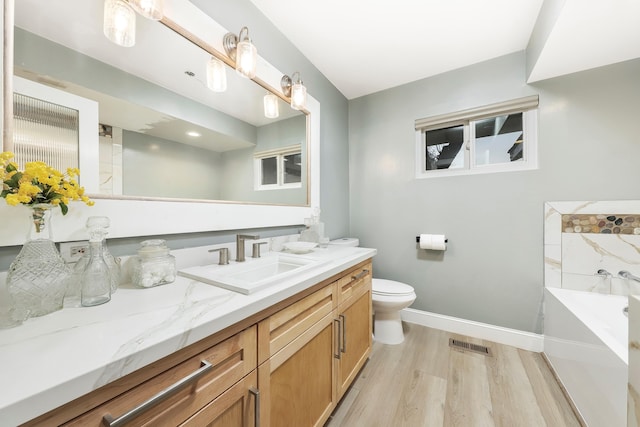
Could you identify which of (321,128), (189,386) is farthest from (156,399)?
(321,128)

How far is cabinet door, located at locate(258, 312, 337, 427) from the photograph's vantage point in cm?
81

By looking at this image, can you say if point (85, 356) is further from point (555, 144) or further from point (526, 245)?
point (555, 144)

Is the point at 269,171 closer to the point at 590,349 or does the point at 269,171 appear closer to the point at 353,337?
the point at 353,337

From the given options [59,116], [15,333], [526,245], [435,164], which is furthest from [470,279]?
[59,116]

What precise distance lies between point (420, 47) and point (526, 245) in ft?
5.75

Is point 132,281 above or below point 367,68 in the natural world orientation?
below

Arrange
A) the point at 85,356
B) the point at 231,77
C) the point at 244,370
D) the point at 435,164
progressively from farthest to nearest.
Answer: the point at 435,164 → the point at 231,77 → the point at 244,370 → the point at 85,356

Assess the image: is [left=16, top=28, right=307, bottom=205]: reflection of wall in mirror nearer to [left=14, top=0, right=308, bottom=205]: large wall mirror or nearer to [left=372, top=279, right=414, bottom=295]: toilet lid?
[left=14, top=0, right=308, bottom=205]: large wall mirror

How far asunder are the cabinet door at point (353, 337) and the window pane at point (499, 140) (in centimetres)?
157

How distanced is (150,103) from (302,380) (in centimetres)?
129

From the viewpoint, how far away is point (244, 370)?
706 millimetres

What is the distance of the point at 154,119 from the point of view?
995mm

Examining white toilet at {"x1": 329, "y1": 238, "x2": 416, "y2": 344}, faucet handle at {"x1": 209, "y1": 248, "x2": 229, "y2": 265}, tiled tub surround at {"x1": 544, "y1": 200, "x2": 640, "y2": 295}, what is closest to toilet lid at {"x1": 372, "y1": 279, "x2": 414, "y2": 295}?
white toilet at {"x1": 329, "y1": 238, "x2": 416, "y2": 344}

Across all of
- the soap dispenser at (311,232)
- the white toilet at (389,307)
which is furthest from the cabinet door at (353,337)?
the soap dispenser at (311,232)
